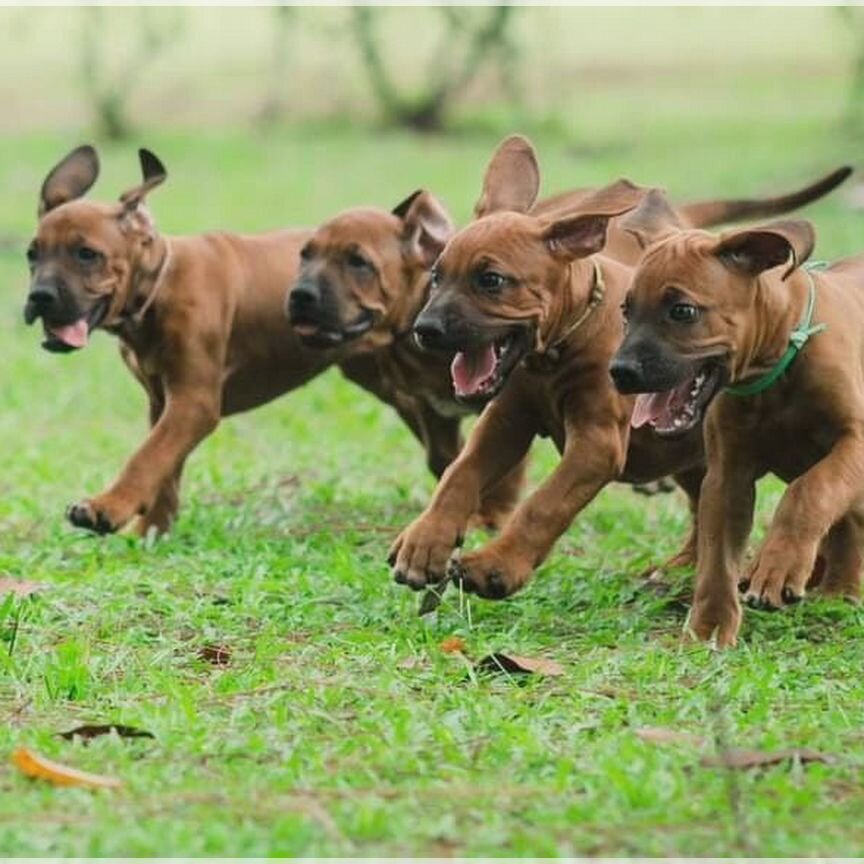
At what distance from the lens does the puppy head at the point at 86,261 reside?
8.08 meters

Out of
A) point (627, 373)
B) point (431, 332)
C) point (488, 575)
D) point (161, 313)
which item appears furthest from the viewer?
point (161, 313)

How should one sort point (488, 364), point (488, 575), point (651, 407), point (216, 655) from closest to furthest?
point (216, 655)
point (651, 407)
point (488, 575)
point (488, 364)

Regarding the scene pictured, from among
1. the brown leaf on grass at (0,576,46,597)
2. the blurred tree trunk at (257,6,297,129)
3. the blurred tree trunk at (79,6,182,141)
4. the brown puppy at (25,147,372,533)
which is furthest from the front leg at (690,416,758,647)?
the blurred tree trunk at (257,6,297,129)

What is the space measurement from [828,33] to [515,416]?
84.5ft

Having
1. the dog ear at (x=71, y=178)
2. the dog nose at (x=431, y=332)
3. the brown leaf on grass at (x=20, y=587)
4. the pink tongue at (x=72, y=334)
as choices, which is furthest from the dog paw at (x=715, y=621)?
the dog ear at (x=71, y=178)

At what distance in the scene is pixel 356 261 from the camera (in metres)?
8.30

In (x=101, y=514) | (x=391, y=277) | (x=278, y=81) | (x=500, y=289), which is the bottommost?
(x=278, y=81)

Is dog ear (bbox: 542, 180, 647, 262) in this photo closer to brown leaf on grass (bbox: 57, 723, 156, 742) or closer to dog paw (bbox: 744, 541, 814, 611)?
dog paw (bbox: 744, 541, 814, 611)

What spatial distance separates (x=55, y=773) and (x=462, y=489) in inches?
85.5

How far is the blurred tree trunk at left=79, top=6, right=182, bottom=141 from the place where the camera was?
2284cm

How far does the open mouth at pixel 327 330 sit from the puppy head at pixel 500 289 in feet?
5.14

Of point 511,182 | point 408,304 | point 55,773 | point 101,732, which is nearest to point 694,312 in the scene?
point 511,182

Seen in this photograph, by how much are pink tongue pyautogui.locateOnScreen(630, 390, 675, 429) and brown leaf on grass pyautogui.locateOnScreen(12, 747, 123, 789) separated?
211 centimetres

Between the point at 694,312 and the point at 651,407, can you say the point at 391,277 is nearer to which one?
the point at 651,407
